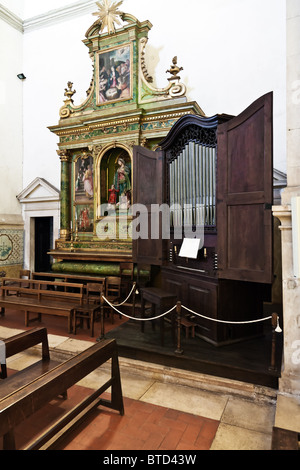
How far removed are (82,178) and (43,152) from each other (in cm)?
224

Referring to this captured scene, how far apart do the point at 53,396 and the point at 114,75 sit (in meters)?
8.34

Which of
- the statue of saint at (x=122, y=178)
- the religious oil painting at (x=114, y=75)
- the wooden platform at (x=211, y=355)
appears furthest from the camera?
the statue of saint at (x=122, y=178)

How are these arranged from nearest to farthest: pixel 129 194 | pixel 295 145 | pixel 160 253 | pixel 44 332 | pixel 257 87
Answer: pixel 295 145 → pixel 44 332 → pixel 160 253 → pixel 257 87 → pixel 129 194

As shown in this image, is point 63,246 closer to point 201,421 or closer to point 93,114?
point 93,114

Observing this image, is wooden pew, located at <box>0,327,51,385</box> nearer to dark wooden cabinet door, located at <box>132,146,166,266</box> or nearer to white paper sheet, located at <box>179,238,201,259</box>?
white paper sheet, located at <box>179,238,201,259</box>

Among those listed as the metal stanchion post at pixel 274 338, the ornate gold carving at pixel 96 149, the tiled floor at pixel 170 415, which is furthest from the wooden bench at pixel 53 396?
the ornate gold carving at pixel 96 149

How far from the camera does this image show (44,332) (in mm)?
3533

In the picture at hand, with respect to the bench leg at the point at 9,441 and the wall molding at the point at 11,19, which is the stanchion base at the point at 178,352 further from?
the wall molding at the point at 11,19

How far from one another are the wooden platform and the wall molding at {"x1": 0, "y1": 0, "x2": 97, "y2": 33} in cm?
1031

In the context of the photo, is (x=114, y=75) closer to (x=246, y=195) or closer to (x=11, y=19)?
(x=11, y=19)

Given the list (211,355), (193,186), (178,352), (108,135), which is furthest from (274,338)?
(108,135)

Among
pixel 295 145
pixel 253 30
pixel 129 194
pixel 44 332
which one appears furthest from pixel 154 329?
pixel 253 30

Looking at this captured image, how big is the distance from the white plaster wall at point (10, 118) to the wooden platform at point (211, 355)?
24.4 feet

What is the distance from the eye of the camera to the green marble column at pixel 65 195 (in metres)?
9.07
